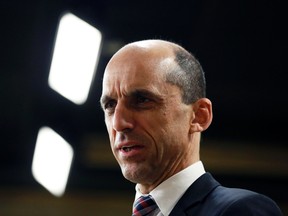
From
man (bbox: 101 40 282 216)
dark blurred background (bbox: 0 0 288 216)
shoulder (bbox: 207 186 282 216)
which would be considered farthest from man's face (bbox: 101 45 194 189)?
dark blurred background (bbox: 0 0 288 216)

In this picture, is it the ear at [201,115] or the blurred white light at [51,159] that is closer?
the ear at [201,115]

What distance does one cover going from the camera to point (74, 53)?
311 centimetres

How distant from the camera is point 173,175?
1.18 m

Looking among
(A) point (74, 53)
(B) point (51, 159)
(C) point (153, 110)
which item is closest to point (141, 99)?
(C) point (153, 110)

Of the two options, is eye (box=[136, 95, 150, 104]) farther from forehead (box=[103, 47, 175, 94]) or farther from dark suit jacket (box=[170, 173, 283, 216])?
dark suit jacket (box=[170, 173, 283, 216])

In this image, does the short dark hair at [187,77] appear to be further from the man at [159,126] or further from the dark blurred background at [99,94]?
the dark blurred background at [99,94]

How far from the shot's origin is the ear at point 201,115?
1.23 m

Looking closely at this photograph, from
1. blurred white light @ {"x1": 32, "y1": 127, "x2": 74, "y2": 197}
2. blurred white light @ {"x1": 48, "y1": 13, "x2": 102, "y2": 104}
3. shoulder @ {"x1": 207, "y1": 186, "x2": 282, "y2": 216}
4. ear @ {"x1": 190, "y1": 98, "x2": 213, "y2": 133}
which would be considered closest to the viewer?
shoulder @ {"x1": 207, "y1": 186, "x2": 282, "y2": 216}

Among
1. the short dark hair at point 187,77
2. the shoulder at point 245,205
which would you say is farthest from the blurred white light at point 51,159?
the shoulder at point 245,205

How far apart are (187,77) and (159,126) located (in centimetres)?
12

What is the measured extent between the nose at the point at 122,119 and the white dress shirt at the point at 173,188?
127mm

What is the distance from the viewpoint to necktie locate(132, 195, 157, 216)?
1153 millimetres

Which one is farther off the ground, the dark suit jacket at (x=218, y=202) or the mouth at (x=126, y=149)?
the mouth at (x=126, y=149)

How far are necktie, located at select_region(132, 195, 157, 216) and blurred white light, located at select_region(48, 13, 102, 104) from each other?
6.40ft
